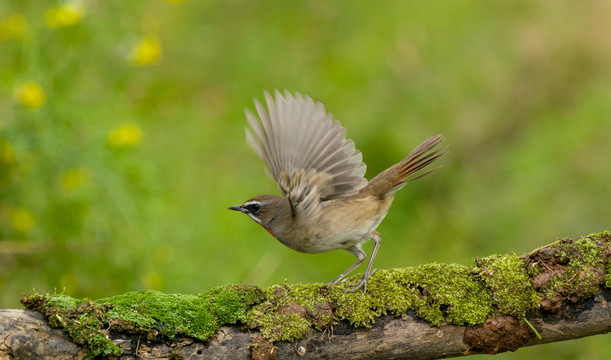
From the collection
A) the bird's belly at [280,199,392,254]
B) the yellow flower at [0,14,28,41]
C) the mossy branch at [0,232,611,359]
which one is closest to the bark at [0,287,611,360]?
the mossy branch at [0,232,611,359]

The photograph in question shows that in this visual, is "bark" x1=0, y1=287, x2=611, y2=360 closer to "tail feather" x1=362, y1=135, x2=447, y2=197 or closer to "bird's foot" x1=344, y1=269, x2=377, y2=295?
"bird's foot" x1=344, y1=269, x2=377, y2=295

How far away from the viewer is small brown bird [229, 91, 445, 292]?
14.4 feet

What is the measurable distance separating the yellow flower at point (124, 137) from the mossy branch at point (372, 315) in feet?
8.02

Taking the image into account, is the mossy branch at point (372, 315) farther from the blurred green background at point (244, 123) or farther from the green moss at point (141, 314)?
the blurred green background at point (244, 123)

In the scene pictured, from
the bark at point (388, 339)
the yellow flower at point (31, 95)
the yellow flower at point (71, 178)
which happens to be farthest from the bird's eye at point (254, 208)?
the yellow flower at point (31, 95)

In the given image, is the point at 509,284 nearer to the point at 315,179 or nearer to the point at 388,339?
the point at 388,339

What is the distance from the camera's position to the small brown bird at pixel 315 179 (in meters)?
4.40

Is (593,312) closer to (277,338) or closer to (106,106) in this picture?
(277,338)

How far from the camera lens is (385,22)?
10172mm

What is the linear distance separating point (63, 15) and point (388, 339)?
13.1ft

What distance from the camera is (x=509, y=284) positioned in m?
3.83

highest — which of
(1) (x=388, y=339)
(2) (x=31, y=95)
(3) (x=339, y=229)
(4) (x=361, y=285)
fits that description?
(2) (x=31, y=95)

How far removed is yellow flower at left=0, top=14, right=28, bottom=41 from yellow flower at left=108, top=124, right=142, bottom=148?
1.25 m

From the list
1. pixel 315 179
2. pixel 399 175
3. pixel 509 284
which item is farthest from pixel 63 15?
pixel 509 284
